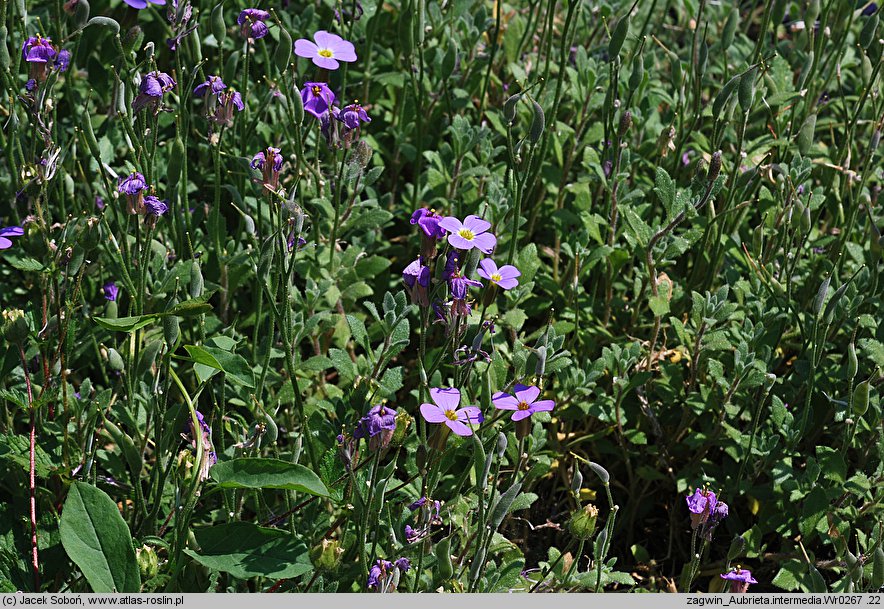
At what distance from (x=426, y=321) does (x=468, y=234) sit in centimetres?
21

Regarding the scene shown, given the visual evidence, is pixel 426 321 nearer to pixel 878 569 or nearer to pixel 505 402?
pixel 505 402

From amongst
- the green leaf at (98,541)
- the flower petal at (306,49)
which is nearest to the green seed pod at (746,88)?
the flower petal at (306,49)

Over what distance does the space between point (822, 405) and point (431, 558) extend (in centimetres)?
140

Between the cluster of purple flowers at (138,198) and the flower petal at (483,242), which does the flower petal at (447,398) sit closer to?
the flower petal at (483,242)

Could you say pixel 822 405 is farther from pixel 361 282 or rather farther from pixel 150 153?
pixel 150 153

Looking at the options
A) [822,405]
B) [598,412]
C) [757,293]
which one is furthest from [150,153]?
[822,405]

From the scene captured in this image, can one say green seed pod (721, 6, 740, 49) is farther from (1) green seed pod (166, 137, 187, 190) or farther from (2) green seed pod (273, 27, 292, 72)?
(1) green seed pod (166, 137, 187, 190)

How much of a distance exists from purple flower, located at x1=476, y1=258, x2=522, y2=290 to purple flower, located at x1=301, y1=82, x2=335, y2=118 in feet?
2.42

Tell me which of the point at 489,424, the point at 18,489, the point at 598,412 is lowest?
the point at 18,489

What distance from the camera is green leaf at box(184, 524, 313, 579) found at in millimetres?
2117

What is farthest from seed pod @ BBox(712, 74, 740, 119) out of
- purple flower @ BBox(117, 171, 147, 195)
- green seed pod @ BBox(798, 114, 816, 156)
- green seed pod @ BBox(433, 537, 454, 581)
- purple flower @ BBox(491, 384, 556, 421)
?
purple flower @ BBox(117, 171, 147, 195)

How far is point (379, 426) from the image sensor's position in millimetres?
1975

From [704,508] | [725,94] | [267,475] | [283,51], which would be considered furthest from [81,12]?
[704,508]
